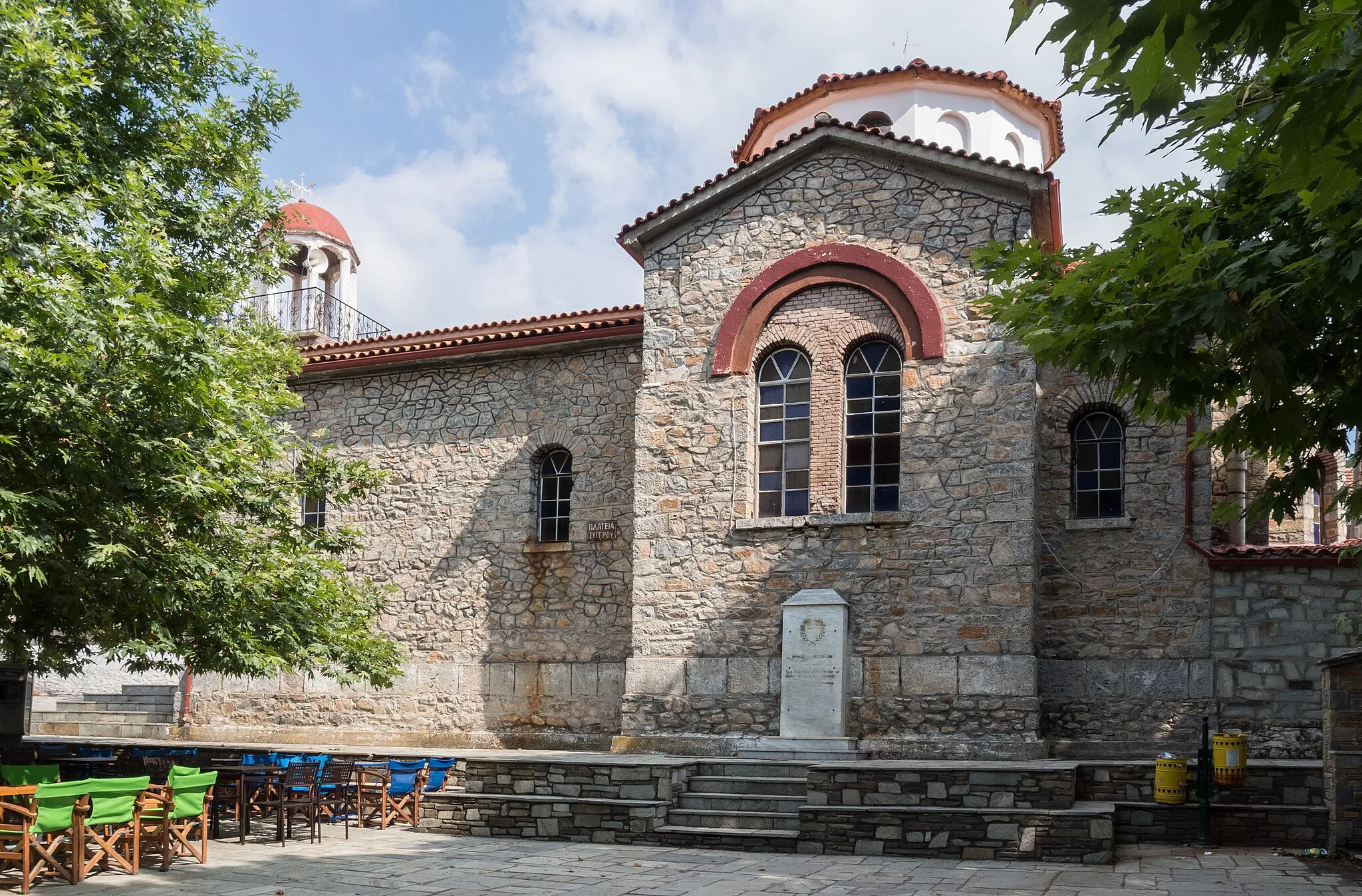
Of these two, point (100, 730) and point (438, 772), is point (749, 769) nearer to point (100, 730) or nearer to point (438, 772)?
point (438, 772)

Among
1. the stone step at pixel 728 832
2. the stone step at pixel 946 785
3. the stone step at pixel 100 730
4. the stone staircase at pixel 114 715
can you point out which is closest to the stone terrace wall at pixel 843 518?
the stone step at pixel 946 785

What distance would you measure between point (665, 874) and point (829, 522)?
5.58 metres

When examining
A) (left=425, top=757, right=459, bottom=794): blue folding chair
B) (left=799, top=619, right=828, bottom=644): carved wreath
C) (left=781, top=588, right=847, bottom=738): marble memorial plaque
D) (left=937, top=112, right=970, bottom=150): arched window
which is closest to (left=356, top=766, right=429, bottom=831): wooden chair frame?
(left=425, top=757, right=459, bottom=794): blue folding chair

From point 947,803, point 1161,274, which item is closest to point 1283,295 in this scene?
point 1161,274

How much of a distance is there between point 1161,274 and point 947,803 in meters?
6.03

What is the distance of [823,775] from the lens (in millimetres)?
11727

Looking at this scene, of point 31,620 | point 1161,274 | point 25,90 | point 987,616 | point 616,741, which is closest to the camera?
point 1161,274

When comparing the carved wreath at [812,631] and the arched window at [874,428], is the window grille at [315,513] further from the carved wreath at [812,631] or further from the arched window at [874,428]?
the arched window at [874,428]

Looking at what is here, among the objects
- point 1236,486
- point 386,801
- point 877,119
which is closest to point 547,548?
point 386,801

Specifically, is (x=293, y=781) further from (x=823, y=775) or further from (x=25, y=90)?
(x=25, y=90)

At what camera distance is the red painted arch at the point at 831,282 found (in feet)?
48.5

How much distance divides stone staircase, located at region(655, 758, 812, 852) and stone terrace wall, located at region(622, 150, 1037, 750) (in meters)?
1.46

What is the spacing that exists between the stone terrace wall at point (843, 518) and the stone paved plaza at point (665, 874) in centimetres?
316

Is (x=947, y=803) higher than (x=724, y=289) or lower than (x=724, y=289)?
lower
